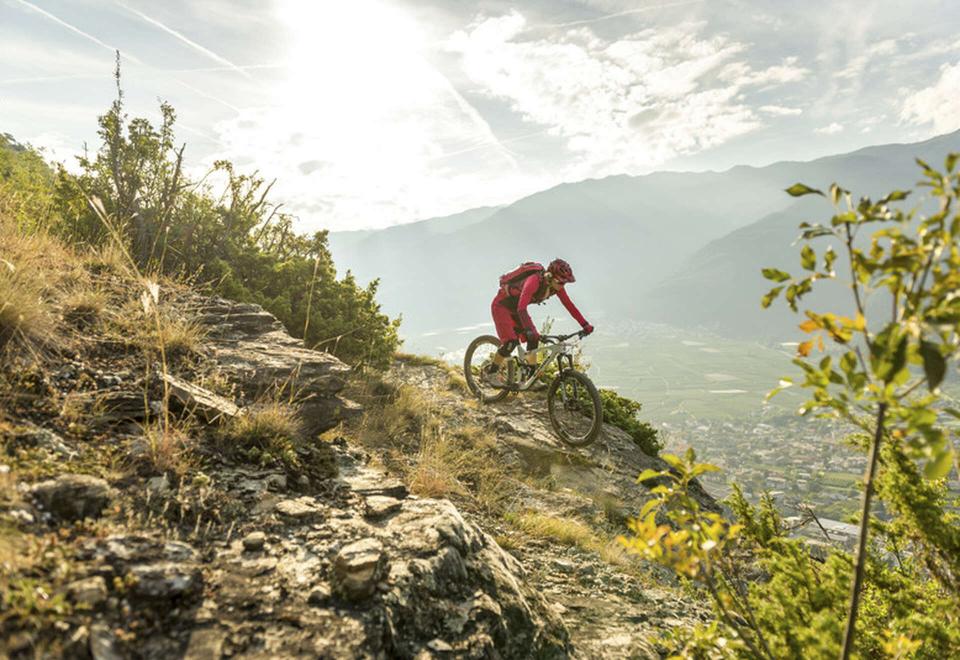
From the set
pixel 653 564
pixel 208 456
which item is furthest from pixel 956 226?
pixel 653 564

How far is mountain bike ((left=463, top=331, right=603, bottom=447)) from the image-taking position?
329 inches

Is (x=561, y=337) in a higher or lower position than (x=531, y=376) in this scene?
higher

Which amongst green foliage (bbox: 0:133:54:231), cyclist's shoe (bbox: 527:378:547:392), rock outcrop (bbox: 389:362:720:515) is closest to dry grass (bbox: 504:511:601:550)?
rock outcrop (bbox: 389:362:720:515)

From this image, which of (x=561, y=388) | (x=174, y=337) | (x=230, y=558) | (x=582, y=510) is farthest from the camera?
(x=561, y=388)

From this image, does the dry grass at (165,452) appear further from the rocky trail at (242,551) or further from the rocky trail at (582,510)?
the rocky trail at (582,510)

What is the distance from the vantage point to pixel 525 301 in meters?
8.51

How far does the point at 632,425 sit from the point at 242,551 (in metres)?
9.37

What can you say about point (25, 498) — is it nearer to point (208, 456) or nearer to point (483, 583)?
point (208, 456)

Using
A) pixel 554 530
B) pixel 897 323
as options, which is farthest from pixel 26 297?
pixel 554 530

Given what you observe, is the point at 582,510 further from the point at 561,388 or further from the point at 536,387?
the point at 536,387

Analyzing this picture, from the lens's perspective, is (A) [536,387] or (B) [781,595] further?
(A) [536,387]

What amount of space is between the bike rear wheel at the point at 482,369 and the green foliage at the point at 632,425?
7.23 ft

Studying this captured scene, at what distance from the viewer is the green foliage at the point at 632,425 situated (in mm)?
10484

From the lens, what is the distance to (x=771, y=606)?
8.66ft
